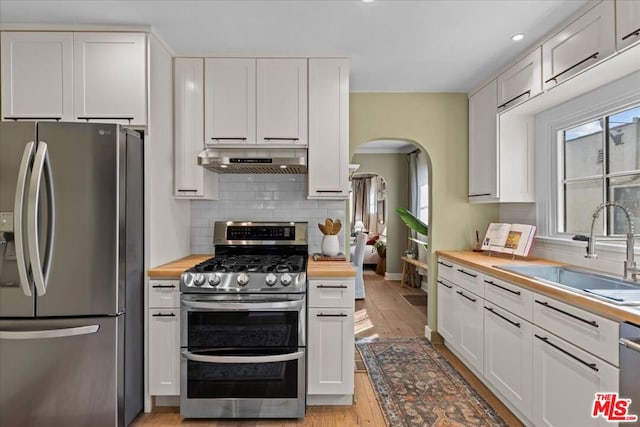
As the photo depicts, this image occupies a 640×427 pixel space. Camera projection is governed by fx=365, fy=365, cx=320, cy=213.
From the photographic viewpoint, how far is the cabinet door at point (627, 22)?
1.70 meters

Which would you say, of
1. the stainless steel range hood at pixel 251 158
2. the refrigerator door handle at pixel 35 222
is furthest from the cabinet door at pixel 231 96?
the refrigerator door handle at pixel 35 222

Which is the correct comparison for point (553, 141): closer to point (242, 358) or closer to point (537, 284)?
point (537, 284)

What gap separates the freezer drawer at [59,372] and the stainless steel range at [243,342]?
42 centimetres

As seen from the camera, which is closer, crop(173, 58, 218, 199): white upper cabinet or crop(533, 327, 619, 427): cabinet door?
crop(533, 327, 619, 427): cabinet door

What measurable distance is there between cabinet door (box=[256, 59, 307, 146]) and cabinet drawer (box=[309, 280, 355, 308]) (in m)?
1.14

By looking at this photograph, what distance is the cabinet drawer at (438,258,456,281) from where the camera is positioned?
3.17 metres

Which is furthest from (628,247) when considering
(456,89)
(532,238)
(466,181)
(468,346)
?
(456,89)

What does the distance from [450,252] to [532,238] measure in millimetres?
729

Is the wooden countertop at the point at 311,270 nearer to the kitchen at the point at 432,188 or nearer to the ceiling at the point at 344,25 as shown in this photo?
the kitchen at the point at 432,188

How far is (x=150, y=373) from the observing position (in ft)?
7.70

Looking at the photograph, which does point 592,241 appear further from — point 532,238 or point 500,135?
point 500,135

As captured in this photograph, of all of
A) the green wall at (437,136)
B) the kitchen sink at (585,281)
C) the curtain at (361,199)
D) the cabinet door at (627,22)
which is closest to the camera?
the cabinet door at (627,22)

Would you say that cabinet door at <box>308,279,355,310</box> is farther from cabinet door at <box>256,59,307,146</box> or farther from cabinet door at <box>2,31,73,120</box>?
cabinet door at <box>2,31,73,120</box>

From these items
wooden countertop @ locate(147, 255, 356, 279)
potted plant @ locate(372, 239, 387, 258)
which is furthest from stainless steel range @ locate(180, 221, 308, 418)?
potted plant @ locate(372, 239, 387, 258)
